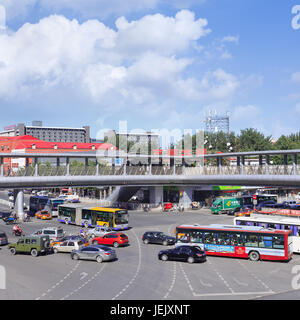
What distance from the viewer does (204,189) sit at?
70.8 m

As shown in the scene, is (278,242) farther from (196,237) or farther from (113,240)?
(113,240)

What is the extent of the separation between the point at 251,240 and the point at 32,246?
1824 cm

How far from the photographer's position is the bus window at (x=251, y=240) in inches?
1233

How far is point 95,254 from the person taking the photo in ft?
100

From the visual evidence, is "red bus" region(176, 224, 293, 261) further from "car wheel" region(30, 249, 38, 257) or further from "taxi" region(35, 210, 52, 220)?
"taxi" region(35, 210, 52, 220)

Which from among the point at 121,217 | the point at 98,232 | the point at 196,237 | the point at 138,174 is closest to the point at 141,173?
the point at 138,174

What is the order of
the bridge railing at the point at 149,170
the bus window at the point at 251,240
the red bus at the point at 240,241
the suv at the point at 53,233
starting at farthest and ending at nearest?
the bridge railing at the point at 149,170 → the suv at the point at 53,233 → the bus window at the point at 251,240 → the red bus at the point at 240,241

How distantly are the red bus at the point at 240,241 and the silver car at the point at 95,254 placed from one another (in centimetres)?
650

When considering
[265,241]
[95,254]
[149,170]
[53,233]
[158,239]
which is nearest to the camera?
[95,254]

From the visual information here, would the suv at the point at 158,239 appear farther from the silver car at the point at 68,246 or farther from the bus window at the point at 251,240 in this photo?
the bus window at the point at 251,240

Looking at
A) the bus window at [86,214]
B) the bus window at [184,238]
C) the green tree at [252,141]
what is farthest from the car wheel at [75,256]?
the green tree at [252,141]

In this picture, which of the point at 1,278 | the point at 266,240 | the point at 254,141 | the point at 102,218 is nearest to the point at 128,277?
the point at 1,278

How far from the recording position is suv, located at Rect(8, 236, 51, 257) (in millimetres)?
32781

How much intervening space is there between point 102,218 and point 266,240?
2070 cm
